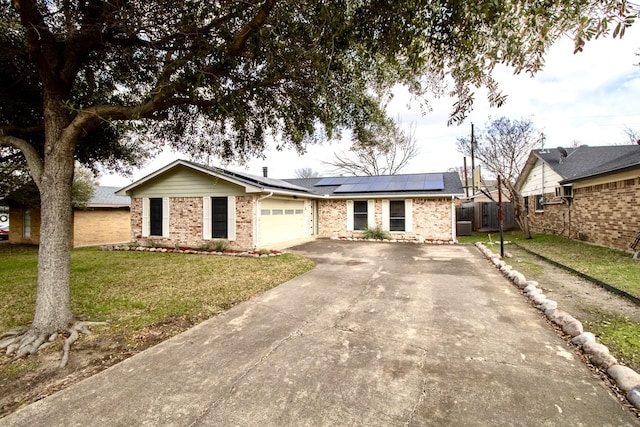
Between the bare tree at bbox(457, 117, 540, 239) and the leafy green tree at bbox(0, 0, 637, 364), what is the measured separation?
535 inches

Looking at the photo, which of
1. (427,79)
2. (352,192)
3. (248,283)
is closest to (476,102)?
(427,79)

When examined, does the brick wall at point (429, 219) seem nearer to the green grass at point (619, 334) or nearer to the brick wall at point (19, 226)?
the green grass at point (619, 334)

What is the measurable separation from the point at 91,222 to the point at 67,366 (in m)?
15.8

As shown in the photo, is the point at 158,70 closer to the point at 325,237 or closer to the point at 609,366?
the point at 609,366

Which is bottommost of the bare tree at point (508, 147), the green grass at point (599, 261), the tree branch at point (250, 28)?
the green grass at point (599, 261)

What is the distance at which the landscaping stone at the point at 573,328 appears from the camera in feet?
12.2

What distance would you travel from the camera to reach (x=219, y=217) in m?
12.1

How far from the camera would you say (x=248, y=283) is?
671cm

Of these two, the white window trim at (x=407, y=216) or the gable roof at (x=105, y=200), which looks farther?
the gable roof at (x=105, y=200)

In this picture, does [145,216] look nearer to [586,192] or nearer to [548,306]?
[548,306]

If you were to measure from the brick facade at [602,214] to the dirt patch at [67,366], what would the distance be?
1194 cm

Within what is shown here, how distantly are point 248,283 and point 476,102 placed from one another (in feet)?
17.8

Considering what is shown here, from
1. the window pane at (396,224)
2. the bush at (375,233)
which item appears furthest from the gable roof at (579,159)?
the bush at (375,233)

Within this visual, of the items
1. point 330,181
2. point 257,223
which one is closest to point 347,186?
point 330,181
